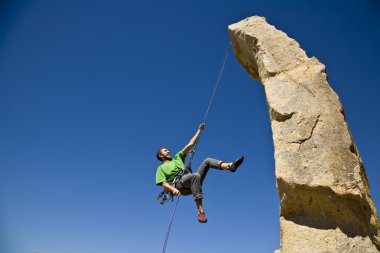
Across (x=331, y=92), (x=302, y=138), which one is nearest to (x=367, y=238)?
(x=302, y=138)

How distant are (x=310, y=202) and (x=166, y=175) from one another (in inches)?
129

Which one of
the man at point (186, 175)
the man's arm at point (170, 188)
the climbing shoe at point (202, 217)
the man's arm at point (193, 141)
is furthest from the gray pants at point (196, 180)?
the man's arm at point (193, 141)

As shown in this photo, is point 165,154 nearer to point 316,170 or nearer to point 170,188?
point 170,188

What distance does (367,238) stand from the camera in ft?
13.3

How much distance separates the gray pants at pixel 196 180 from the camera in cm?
626

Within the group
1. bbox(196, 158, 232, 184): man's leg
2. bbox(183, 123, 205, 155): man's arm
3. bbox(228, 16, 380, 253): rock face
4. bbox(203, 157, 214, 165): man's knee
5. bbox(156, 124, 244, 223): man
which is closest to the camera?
bbox(228, 16, 380, 253): rock face

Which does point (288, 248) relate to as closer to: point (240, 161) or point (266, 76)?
point (240, 161)

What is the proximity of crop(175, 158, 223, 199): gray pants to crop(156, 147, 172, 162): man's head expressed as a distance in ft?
3.06

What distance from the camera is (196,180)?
248 inches

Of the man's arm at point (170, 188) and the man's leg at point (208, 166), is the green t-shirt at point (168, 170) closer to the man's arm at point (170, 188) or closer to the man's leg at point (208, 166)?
the man's arm at point (170, 188)

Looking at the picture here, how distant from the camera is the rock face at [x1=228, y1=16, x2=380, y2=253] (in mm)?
4148

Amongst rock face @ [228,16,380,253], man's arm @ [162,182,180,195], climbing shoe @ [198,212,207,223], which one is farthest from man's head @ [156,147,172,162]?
rock face @ [228,16,380,253]

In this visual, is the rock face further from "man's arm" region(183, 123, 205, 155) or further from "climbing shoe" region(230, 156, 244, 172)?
"man's arm" region(183, 123, 205, 155)

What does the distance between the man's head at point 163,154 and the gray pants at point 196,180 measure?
0.93 m
